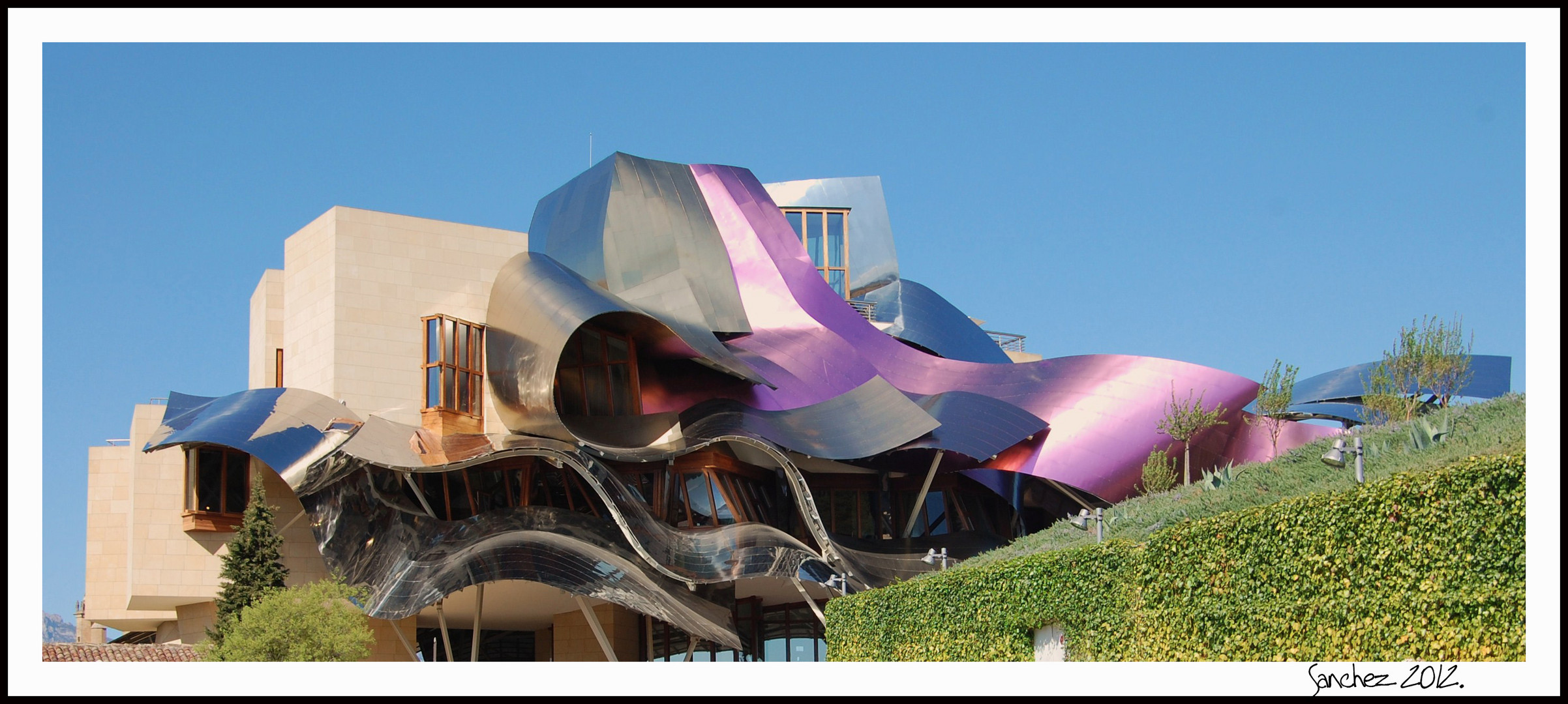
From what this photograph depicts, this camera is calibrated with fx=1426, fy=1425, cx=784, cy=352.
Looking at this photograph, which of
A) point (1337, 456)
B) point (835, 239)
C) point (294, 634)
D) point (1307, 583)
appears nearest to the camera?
point (1307, 583)

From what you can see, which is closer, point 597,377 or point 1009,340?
point 597,377

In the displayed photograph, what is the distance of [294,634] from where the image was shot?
2633 centimetres

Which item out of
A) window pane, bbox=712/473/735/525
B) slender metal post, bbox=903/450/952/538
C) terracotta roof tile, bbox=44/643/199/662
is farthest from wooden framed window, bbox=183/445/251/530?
slender metal post, bbox=903/450/952/538

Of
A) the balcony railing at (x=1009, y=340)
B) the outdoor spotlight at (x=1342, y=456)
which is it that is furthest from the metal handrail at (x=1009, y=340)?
the outdoor spotlight at (x=1342, y=456)

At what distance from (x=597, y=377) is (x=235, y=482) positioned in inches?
382

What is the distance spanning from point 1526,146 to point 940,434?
23.1 m

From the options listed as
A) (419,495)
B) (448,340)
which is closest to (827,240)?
(448,340)

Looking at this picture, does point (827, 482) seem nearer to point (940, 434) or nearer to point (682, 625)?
point (940, 434)

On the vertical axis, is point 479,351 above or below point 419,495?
above

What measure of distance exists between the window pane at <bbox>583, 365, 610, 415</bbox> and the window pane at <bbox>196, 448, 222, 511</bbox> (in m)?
9.55

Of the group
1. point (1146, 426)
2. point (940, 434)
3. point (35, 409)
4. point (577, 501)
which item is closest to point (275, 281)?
point (577, 501)

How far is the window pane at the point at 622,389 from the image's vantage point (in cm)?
3512

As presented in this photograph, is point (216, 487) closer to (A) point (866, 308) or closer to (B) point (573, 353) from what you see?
(B) point (573, 353)

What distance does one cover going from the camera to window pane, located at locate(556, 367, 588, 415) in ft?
114
